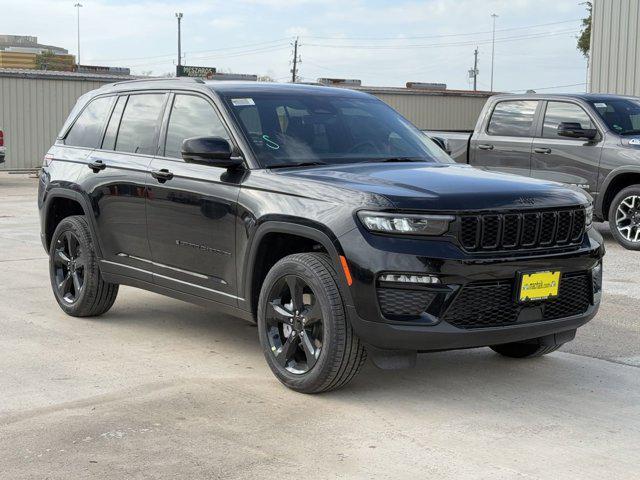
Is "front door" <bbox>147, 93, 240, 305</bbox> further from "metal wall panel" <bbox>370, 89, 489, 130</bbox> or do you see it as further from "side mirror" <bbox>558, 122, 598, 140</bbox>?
"metal wall panel" <bbox>370, 89, 489, 130</bbox>

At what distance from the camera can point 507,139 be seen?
1278 centimetres

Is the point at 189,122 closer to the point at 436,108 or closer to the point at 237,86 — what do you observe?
the point at 237,86

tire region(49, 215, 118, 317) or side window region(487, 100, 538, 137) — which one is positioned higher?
side window region(487, 100, 538, 137)

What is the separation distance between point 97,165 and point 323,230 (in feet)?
8.57

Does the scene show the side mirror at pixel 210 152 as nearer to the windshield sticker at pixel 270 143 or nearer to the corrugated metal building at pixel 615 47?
the windshield sticker at pixel 270 143

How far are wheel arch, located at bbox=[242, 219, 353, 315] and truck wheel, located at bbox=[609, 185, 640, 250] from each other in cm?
701

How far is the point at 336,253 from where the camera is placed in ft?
16.7

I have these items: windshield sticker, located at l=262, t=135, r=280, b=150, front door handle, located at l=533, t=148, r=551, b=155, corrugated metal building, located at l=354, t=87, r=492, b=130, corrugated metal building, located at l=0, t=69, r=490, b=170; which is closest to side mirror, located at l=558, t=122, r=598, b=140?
front door handle, located at l=533, t=148, r=551, b=155

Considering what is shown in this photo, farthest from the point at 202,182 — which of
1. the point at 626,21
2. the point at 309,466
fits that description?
the point at 626,21

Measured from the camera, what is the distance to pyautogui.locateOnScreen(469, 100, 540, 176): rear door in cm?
1259

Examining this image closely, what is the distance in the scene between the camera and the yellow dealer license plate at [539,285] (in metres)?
5.16

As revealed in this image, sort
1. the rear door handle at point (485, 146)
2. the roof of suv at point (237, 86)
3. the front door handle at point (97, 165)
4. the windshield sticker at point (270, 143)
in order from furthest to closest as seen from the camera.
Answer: the rear door handle at point (485, 146), the front door handle at point (97, 165), the roof of suv at point (237, 86), the windshield sticker at point (270, 143)

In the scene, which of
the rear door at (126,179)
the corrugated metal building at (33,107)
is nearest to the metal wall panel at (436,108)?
the corrugated metal building at (33,107)

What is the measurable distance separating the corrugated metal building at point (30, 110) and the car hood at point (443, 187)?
88.9 ft
